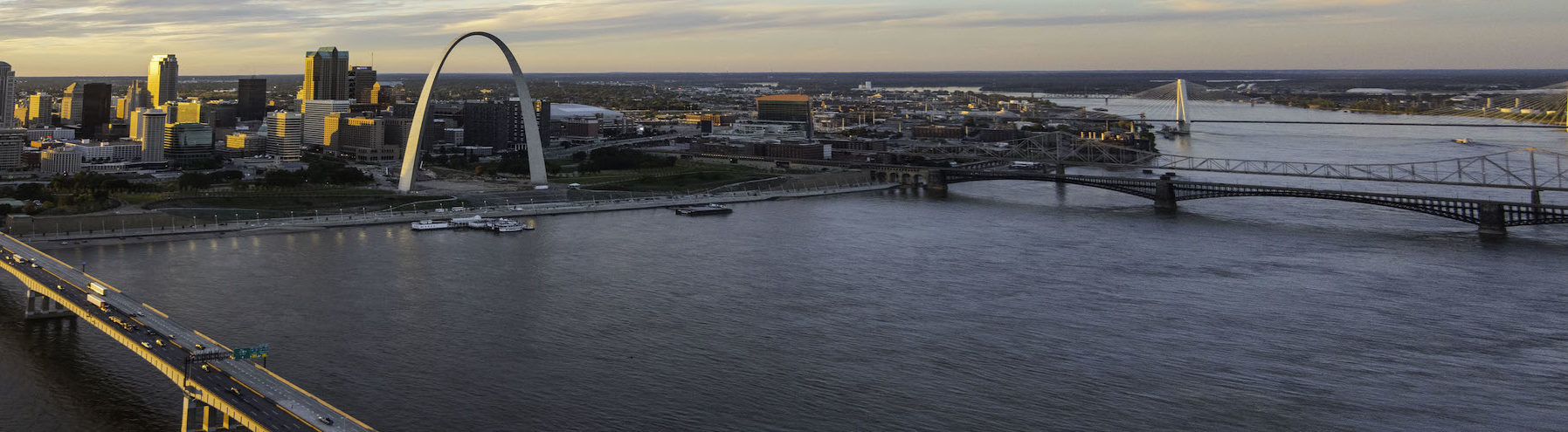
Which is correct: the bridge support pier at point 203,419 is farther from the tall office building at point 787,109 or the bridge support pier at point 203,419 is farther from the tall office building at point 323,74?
the tall office building at point 323,74

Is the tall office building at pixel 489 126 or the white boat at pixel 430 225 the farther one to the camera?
the tall office building at pixel 489 126

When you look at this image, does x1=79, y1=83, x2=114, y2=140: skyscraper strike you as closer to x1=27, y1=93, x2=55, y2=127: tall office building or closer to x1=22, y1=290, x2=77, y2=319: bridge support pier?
x1=27, y1=93, x2=55, y2=127: tall office building

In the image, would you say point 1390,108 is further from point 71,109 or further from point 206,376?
point 206,376

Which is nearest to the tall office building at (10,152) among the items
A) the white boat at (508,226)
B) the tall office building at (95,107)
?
the tall office building at (95,107)

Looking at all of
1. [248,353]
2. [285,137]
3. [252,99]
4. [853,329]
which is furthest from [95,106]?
[853,329]

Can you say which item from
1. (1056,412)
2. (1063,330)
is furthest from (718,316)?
(1056,412)

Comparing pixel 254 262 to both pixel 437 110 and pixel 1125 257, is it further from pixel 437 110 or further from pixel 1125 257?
pixel 437 110
